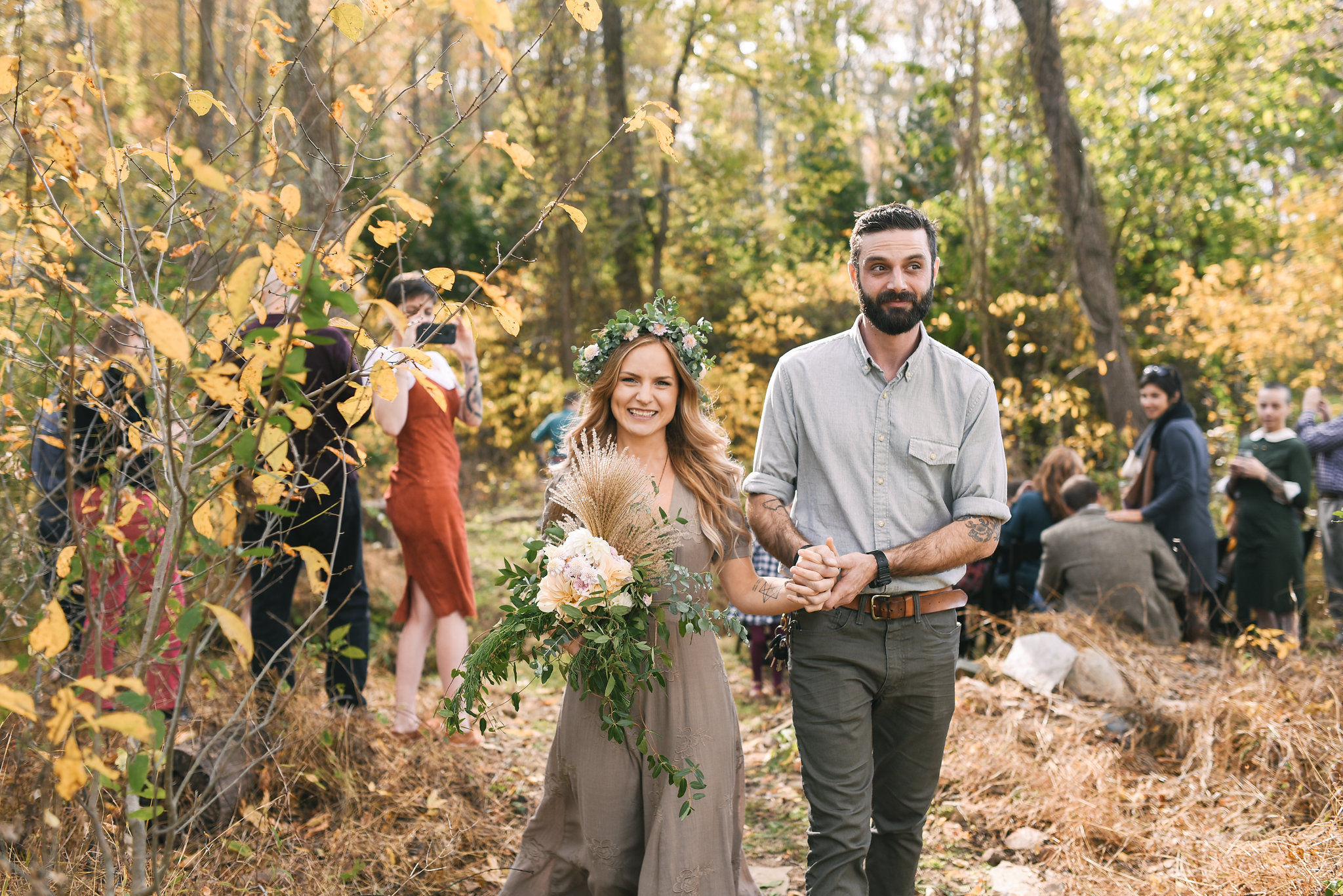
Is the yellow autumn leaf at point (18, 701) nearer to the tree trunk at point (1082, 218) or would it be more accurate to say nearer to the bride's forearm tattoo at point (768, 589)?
the bride's forearm tattoo at point (768, 589)

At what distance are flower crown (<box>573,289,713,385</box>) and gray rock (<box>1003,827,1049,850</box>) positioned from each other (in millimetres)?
2353

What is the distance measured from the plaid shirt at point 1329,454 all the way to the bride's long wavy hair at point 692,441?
206 inches

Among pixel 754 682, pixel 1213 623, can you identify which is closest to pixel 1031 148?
pixel 1213 623

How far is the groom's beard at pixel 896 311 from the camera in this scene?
2.83m

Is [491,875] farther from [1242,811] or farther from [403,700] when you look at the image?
[1242,811]

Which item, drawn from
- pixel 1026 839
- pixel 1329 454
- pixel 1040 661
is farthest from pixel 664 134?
→ pixel 1329 454

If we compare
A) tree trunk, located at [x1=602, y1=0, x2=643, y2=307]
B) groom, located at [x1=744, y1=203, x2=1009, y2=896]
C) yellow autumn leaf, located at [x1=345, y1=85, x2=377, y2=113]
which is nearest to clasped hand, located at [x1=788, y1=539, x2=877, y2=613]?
groom, located at [x1=744, y1=203, x2=1009, y2=896]

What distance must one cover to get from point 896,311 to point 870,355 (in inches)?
7.2

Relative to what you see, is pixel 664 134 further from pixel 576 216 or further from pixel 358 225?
pixel 358 225

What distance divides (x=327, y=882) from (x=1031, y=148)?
9895 mm

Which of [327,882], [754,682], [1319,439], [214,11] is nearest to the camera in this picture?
[327,882]

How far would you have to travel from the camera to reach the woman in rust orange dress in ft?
14.1

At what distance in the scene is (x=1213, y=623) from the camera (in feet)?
22.0

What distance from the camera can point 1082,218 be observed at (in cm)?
942
